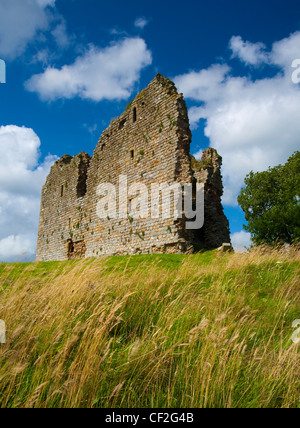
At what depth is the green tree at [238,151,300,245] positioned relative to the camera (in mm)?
22594

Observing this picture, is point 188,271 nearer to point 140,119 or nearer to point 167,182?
point 167,182

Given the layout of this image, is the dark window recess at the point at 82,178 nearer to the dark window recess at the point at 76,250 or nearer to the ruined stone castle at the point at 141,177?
the ruined stone castle at the point at 141,177

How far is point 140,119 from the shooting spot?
46.4 feet

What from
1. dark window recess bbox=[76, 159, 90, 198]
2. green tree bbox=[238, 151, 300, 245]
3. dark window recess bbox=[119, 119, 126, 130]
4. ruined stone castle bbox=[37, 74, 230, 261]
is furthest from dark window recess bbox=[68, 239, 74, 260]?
green tree bbox=[238, 151, 300, 245]

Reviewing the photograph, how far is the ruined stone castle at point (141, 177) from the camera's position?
1202 centimetres

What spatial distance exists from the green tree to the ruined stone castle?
29.1 ft

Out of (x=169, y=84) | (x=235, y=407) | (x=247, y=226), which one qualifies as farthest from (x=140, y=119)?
(x=247, y=226)

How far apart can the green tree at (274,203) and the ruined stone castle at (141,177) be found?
8.86m

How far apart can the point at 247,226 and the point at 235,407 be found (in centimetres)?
2474

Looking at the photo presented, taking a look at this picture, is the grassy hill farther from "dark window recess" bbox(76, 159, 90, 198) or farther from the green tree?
the green tree

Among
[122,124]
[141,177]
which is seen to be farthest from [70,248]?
[122,124]

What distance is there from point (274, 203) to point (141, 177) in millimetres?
17162

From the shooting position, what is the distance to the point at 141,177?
13.5 metres

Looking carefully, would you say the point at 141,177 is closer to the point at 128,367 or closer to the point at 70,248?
the point at 70,248
